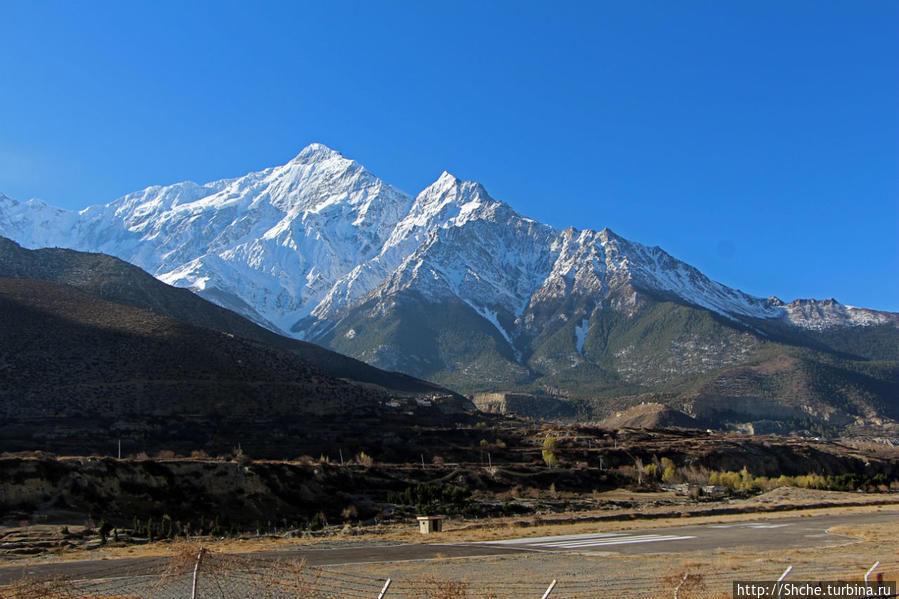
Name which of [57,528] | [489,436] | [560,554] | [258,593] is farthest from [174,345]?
[258,593]

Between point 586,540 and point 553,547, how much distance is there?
445cm

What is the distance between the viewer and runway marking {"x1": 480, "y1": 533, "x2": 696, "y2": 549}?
35750 millimetres

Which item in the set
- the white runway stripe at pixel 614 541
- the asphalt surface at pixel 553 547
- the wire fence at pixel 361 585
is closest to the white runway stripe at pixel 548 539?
the asphalt surface at pixel 553 547

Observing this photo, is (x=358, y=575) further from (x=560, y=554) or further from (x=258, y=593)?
(x=560, y=554)

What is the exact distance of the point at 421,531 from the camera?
43.4m

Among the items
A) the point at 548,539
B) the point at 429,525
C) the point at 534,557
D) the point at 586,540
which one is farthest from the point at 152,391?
the point at 534,557

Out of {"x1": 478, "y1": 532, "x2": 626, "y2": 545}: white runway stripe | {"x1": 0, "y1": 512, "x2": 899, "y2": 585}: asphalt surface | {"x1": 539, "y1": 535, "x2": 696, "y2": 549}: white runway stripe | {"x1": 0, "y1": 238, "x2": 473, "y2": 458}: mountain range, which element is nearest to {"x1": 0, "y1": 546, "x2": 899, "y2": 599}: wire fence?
{"x1": 0, "y1": 512, "x2": 899, "y2": 585}: asphalt surface

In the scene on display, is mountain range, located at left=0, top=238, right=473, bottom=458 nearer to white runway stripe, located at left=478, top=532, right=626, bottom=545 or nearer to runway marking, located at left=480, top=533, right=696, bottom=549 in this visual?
white runway stripe, located at left=478, top=532, right=626, bottom=545

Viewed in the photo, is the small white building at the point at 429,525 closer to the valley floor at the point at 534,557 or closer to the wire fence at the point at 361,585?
the valley floor at the point at 534,557

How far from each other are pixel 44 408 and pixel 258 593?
6960 cm

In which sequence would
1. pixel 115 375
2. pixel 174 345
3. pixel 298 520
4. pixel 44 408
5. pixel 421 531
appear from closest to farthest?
pixel 421 531 → pixel 298 520 → pixel 44 408 → pixel 115 375 → pixel 174 345

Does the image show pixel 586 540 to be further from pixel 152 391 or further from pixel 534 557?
pixel 152 391

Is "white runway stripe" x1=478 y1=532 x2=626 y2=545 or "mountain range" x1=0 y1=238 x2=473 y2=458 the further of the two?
"mountain range" x1=0 y1=238 x2=473 y2=458

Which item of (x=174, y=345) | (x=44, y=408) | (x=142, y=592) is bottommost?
(x=142, y=592)
